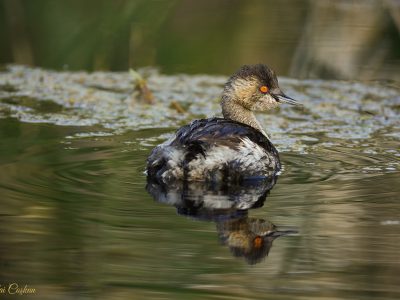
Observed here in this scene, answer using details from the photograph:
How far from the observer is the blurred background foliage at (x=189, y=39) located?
12.0m

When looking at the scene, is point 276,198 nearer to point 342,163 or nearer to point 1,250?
point 342,163

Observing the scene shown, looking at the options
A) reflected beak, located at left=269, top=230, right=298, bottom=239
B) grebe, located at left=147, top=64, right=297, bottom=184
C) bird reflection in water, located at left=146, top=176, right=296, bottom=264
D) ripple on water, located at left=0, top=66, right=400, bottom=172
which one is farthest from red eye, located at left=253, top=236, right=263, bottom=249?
ripple on water, located at left=0, top=66, right=400, bottom=172

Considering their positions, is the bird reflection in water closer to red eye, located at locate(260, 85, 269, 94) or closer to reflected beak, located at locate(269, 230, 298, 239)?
reflected beak, located at locate(269, 230, 298, 239)

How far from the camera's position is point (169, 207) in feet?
20.7

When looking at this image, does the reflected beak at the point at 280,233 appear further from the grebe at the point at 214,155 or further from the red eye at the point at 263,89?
the red eye at the point at 263,89

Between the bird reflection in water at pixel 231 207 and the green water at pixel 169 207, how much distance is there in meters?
0.07

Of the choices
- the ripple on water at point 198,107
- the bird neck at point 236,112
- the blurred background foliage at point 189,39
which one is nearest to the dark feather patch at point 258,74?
the bird neck at point 236,112

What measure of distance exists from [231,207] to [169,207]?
40 cm

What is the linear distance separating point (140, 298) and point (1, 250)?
108 cm

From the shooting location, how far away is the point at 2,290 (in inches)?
181

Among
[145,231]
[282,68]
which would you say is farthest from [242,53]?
[145,231]

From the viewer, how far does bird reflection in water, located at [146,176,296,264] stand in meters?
5.48

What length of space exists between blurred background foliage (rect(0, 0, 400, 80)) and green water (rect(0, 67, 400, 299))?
52.8 inches

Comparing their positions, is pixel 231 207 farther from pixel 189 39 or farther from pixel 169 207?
pixel 189 39
